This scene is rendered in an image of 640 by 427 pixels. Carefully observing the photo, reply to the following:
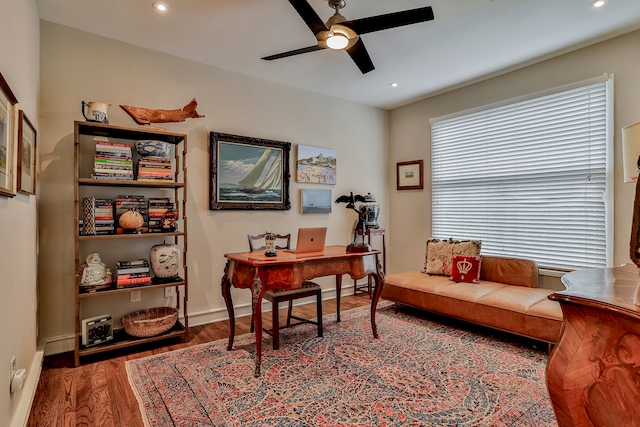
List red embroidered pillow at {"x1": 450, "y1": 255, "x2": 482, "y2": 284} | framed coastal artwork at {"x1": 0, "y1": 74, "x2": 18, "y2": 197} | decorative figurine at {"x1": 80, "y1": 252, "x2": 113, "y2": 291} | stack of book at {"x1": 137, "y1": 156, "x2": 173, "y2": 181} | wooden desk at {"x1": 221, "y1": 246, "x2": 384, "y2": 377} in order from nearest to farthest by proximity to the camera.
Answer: framed coastal artwork at {"x1": 0, "y1": 74, "x2": 18, "y2": 197} < wooden desk at {"x1": 221, "y1": 246, "x2": 384, "y2": 377} < decorative figurine at {"x1": 80, "y1": 252, "x2": 113, "y2": 291} < stack of book at {"x1": 137, "y1": 156, "x2": 173, "y2": 181} < red embroidered pillow at {"x1": 450, "y1": 255, "x2": 482, "y2": 284}

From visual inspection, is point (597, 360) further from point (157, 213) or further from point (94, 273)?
point (94, 273)

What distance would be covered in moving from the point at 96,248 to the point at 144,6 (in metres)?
2.05

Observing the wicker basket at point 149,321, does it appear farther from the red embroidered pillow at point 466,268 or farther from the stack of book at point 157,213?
the red embroidered pillow at point 466,268

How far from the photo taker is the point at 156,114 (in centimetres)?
286

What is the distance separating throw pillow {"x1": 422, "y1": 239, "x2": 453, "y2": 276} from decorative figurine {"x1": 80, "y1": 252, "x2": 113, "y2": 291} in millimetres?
3307

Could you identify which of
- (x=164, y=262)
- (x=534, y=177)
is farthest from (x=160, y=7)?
(x=534, y=177)

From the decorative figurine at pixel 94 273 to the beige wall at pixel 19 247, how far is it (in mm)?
304

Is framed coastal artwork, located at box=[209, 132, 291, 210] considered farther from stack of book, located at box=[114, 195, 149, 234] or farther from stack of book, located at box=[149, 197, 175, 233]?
stack of book, located at box=[114, 195, 149, 234]

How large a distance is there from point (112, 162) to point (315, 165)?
2341 mm

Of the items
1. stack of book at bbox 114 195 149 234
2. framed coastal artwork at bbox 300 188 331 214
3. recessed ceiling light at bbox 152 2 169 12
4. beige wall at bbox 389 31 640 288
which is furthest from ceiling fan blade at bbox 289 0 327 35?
beige wall at bbox 389 31 640 288

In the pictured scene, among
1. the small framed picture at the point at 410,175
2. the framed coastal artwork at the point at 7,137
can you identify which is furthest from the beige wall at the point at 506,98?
the framed coastal artwork at the point at 7,137

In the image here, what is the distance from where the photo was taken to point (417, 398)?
201cm

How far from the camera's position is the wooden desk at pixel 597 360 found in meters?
0.99

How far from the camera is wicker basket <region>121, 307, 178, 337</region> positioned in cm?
274
